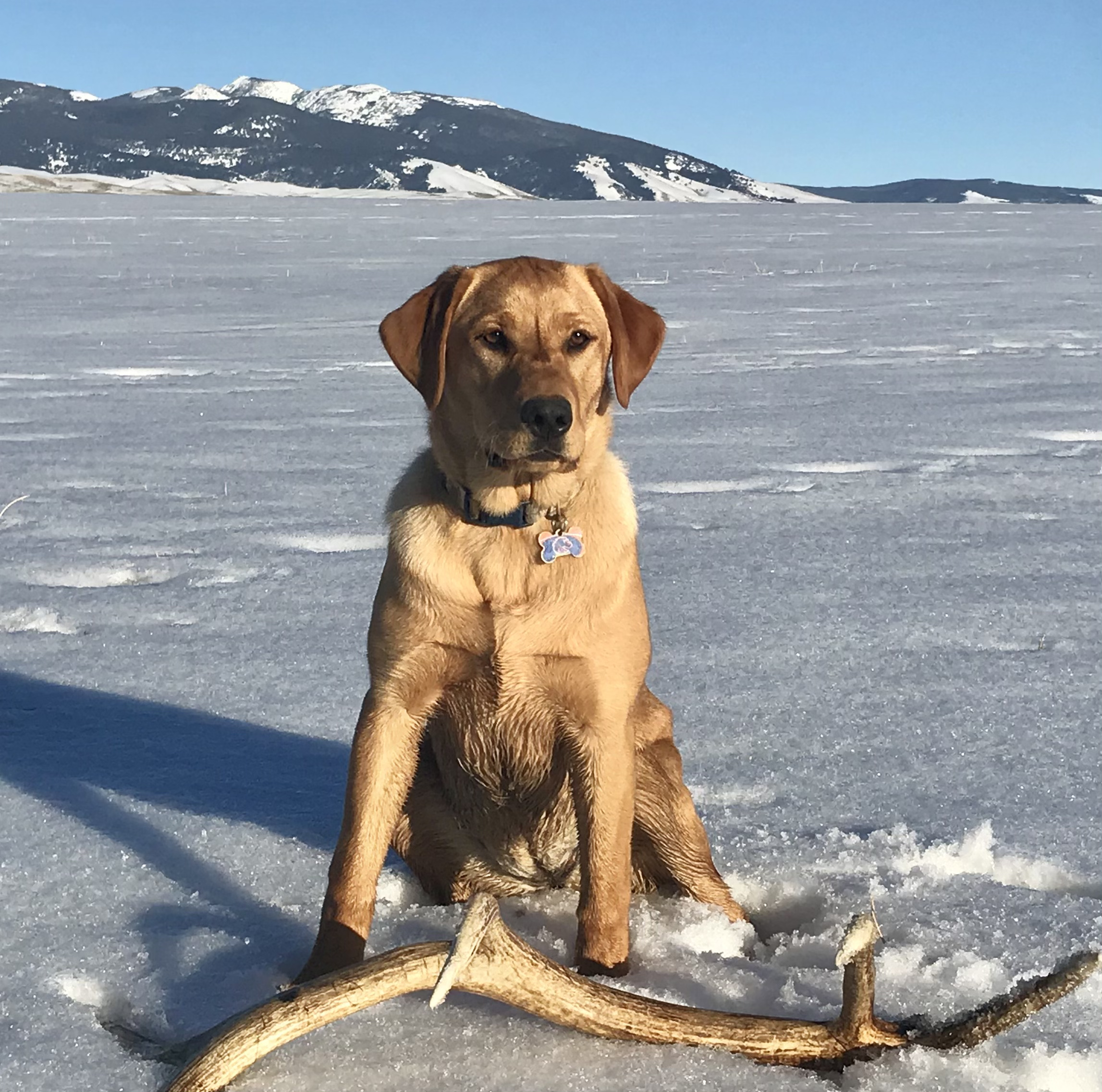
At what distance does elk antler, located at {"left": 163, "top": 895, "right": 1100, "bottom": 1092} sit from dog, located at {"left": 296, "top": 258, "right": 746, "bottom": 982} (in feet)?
1.50

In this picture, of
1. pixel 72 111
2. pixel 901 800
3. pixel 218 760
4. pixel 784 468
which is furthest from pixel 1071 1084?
pixel 72 111

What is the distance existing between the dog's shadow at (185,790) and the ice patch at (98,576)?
32.9 inches

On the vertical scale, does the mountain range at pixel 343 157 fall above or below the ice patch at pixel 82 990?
above

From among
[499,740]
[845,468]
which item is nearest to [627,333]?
[499,740]

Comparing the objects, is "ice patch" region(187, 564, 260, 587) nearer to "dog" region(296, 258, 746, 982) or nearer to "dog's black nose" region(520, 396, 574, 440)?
"dog" region(296, 258, 746, 982)

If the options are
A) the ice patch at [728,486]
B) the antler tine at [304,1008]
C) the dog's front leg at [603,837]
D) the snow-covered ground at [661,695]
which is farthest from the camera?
the ice patch at [728,486]

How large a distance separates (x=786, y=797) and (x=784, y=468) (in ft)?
11.4

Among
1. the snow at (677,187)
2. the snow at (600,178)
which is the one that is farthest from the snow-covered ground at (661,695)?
the snow at (600,178)

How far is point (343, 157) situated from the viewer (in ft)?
365

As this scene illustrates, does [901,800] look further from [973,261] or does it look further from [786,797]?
[973,261]

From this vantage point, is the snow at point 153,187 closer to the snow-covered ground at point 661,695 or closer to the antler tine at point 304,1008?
the snow-covered ground at point 661,695

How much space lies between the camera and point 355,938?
243cm

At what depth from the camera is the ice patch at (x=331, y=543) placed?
16.8ft

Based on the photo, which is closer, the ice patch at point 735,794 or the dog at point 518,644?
the dog at point 518,644
